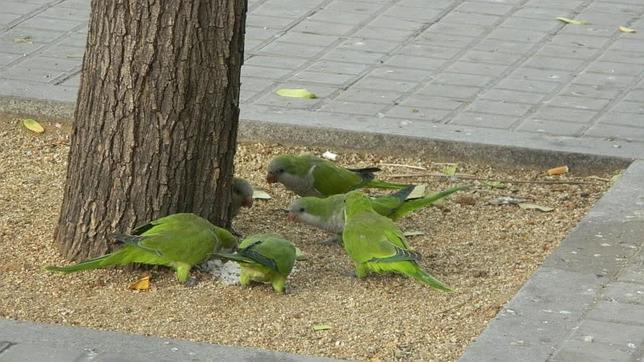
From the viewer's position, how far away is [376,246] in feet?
16.7

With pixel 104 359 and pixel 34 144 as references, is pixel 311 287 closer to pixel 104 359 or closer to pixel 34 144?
pixel 104 359

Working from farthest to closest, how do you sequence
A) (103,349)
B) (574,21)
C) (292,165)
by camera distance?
1. (574,21)
2. (292,165)
3. (103,349)

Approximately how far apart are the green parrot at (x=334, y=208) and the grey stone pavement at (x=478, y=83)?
0.70 meters

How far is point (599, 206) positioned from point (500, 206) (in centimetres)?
53

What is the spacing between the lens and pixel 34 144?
681cm

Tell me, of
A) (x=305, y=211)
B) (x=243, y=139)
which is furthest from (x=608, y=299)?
(x=243, y=139)

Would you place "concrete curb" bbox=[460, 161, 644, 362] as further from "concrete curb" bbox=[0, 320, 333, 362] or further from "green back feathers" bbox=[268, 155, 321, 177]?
"green back feathers" bbox=[268, 155, 321, 177]

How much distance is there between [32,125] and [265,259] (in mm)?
2579

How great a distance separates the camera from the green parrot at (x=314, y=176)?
5.99 m

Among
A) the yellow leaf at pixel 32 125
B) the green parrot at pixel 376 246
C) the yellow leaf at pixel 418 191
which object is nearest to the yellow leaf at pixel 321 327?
the green parrot at pixel 376 246

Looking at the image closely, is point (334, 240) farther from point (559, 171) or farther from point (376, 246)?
point (559, 171)

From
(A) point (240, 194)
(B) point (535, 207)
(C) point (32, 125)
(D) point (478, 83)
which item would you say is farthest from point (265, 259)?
(D) point (478, 83)

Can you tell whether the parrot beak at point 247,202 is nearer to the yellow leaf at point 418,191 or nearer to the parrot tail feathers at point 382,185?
the parrot tail feathers at point 382,185

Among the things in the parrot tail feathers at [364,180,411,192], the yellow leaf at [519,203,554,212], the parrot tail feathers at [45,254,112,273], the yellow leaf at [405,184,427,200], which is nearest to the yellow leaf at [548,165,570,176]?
the yellow leaf at [519,203,554,212]
